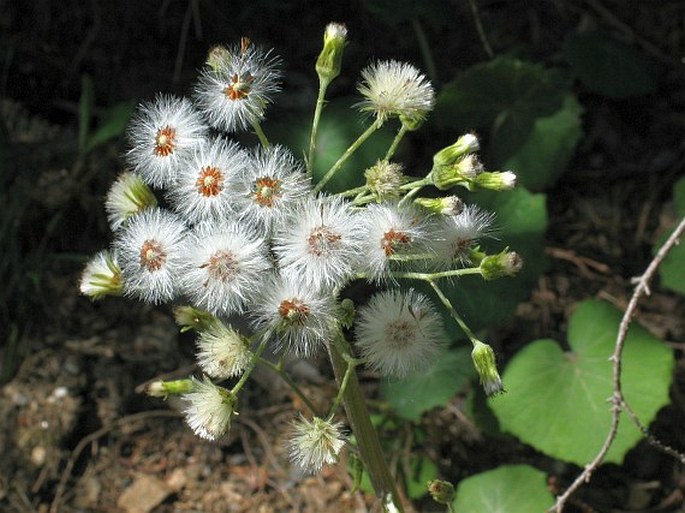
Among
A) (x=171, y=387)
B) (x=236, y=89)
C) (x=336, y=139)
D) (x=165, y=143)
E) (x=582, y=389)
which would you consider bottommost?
(x=582, y=389)

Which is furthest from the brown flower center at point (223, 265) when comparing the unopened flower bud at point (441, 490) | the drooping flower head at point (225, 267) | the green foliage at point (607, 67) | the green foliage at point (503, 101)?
the green foliage at point (607, 67)

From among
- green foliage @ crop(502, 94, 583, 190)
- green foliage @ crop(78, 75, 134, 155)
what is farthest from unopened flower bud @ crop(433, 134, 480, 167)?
green foliage @ crop(78, 75, 134, 155)

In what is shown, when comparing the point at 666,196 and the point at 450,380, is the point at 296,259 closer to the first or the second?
the point at 450,380

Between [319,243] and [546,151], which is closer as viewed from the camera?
[319,243]

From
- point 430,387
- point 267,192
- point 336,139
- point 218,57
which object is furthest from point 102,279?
point 336,139

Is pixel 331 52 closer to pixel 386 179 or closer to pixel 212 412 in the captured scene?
pixel 386 179

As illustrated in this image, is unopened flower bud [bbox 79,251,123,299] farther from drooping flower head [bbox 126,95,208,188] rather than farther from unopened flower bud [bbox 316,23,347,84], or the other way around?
unopened flower bud [bbox 316,23,347,84]

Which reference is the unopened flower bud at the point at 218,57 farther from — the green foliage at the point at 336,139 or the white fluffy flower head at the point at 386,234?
the green foliage at the point at 336,139
